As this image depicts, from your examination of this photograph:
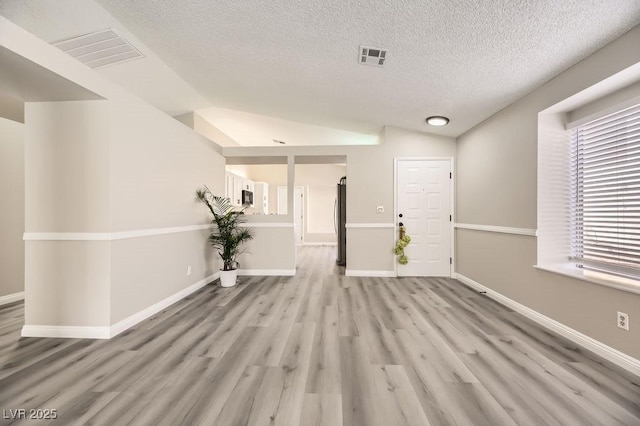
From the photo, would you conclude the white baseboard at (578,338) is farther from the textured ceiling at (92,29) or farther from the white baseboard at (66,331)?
the textured ceiling at (92,29)

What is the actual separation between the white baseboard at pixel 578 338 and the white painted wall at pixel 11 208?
6152mm

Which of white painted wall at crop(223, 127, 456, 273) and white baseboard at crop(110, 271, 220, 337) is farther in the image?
white painted wall at crop(223, 127, 456, 273)

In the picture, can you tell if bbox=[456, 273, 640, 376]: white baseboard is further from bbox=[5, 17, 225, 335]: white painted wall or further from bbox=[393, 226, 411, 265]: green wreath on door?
bbox=[5, 17, 225, 335]: white painted wall

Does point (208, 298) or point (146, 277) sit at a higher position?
point (146, 277)

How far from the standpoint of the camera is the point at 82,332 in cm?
232

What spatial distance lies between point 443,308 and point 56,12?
4.70 metres

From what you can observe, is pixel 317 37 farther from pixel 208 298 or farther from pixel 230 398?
pixel 208 298

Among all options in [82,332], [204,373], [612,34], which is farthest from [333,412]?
[612,34]

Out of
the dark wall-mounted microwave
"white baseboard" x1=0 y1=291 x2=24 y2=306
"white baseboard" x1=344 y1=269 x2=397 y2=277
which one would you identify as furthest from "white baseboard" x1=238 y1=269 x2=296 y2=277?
"white baseboard" x1=0 y1=291 x2=24 y2=306

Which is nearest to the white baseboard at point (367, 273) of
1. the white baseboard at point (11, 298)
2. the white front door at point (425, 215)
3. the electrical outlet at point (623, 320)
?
the white front door at point (425, 215)

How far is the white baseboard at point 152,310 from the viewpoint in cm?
239

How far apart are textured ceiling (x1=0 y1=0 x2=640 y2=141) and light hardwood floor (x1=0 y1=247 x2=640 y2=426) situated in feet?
8.05

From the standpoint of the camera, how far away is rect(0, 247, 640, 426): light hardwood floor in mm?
1426

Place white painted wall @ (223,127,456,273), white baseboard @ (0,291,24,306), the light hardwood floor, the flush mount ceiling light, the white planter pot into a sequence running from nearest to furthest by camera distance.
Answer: the light hardwood floor < white baseboard @ (0,291,24,306) < the flush mount ceiling light < the white planter pot < white painted wall @ (223,127,456,273)
